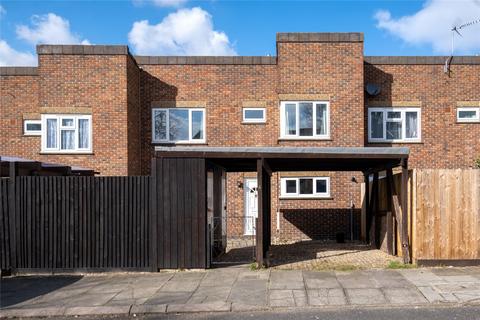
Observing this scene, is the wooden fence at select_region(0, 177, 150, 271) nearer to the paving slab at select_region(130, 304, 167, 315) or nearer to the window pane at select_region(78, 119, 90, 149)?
the paving slab at select_region(130, 304, 167, 315)

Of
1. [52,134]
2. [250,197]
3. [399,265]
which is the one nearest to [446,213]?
[399,265]

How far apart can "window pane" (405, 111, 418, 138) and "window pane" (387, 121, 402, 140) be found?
266 millimetres

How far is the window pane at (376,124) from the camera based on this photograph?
18.5m

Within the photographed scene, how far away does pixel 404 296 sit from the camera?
859cm

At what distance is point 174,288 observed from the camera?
9445mm

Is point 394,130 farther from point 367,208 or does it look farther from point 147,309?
point 147,309

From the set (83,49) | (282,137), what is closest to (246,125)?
(282,137)

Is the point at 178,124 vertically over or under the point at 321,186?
over

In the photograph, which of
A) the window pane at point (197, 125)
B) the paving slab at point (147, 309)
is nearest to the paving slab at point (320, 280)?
the paving slab at point (147, 309)

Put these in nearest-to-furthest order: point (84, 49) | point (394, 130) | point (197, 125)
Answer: point (84, 49)
point (197, 125)
point (394, 130)

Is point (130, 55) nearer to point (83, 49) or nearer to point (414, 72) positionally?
point (83, 49)

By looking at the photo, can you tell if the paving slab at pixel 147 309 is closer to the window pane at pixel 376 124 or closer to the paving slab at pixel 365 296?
the paving slab at pixel 365 296

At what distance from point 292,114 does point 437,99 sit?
531 centimetres

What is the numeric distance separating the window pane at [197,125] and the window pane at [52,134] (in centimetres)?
465
